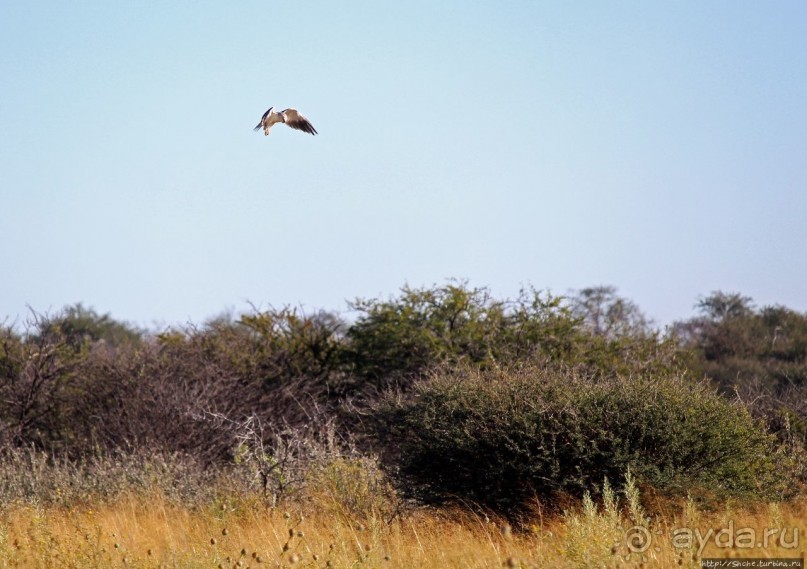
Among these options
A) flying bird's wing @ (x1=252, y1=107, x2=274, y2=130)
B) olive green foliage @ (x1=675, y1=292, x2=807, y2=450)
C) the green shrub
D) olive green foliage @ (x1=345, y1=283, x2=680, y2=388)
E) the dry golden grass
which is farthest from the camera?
olive green foliage @ (x1=675, y1=292, x2=807, y2=450)

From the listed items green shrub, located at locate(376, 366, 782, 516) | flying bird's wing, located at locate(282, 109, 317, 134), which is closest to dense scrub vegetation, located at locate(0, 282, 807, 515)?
green shrub, located at locate(376, 366, 782, 516)

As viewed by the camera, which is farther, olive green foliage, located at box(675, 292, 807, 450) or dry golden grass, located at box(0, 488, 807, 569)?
olive green foliage, located at box(675, 292, 807, 450)

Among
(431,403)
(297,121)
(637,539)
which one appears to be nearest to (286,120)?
(297,121)

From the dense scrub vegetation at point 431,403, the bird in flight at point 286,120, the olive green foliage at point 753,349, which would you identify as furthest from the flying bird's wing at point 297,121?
the olive green foliage at point 753,349

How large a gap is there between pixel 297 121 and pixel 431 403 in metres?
5.49

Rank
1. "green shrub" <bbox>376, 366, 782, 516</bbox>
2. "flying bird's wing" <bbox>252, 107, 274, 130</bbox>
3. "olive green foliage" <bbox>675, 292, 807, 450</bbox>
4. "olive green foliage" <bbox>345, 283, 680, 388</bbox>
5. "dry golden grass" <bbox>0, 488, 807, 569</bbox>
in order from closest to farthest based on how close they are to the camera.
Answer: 1. "dry golden grass" <bbox>0, 488, 807, 569</bbox>
2. "green shrub" <bbox>376, 366, 782, 516</bbox>
3. "flying bird's wing" <bbox>252, 107, 274, 130</bbox>
4. "olive green foliage" <bbox>345, 283, 680, 388</bbox>
5. "olive green foliage" <bbox>675, 292, 807, 450</bbox>

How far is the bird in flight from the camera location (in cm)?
1352

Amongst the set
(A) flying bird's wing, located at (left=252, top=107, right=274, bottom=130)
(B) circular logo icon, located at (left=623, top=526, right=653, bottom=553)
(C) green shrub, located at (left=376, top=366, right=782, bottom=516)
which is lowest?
(B) circular logo icon, located at (left=623, top=526, right=653, bottom=553)

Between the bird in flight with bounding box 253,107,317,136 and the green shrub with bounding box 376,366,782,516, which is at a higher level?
the bird in flight with bounding box 253,107,317,136

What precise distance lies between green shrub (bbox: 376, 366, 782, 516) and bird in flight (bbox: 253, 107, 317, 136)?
15.8 ft

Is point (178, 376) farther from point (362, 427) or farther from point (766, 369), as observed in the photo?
point (766, 369)

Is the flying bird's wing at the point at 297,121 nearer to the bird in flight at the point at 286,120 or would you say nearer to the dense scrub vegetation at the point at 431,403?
the bird in flight at the point at 286,120

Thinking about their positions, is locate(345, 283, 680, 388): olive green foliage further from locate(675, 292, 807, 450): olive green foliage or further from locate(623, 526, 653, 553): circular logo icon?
locate(623, 526, 653, 553): circular logo icon

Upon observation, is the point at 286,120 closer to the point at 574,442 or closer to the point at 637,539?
the point at 574,442
